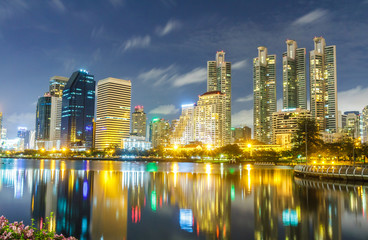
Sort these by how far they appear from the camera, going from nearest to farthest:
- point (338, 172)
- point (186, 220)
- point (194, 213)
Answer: point (186, 220) → point (194, 213) → point (338, 172)

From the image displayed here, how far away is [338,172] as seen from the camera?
171 ft

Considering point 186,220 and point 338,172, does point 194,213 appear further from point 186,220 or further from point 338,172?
point 338,172

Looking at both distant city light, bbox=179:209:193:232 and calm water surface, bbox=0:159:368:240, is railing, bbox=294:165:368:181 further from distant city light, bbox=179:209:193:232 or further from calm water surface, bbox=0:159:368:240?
distant city light, bbox=179:209:193:232

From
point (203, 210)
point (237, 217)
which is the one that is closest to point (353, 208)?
point (237, 217)

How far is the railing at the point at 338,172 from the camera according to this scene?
48875 mm

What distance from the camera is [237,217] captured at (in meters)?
23.1

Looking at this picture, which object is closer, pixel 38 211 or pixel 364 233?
pixel 364 233

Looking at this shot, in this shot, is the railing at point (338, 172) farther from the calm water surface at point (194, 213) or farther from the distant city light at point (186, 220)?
the distant city light at point (186, 220)

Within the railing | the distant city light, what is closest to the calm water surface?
the distant city light

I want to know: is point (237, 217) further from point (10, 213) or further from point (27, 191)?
point (27, 191)

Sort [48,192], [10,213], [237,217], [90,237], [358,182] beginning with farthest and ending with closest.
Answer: [358,182] < [48,192] < [10,213] < [237,217] < [90,237]

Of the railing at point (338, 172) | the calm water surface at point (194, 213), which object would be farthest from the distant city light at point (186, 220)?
the railing at point (338, 172)

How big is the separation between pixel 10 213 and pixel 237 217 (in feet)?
56.7

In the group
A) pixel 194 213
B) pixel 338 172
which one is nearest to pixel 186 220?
pixel 194 213
